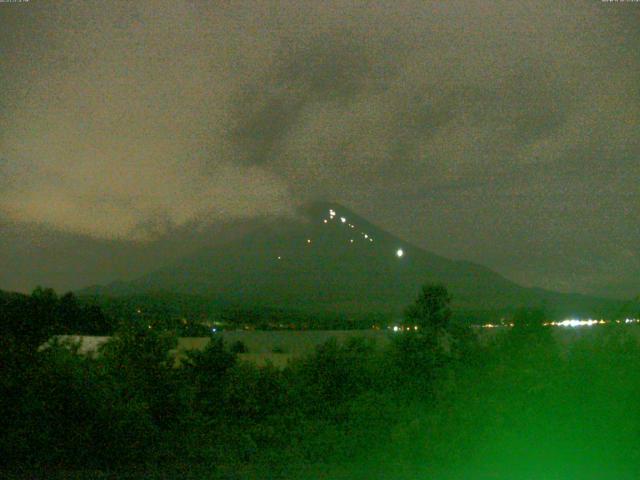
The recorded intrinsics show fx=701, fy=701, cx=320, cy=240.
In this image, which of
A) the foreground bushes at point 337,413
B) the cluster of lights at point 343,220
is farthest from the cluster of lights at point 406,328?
the cluster of lights at point 343,220

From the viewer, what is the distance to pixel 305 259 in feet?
129

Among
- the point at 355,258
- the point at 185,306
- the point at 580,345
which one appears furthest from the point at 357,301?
the point at 580,345

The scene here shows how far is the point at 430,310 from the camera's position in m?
17.1

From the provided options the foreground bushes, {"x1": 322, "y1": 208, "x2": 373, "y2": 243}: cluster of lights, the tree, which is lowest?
the foreground bushes

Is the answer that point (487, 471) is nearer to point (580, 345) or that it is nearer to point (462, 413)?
point (462, 413)

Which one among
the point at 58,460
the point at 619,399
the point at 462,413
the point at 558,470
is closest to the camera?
the point at 558,470

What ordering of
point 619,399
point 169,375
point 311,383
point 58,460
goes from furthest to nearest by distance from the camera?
point 311,383 → point 169,375 → point 58,460 → point 619,399

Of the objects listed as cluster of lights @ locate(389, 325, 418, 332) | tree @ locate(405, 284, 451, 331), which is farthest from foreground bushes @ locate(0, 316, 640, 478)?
tree @ locate(405, 284, 451, 331)

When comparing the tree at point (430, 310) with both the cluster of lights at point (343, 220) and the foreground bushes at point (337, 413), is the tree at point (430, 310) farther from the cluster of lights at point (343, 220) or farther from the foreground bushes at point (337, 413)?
the cluster of lights at point (343, 220)

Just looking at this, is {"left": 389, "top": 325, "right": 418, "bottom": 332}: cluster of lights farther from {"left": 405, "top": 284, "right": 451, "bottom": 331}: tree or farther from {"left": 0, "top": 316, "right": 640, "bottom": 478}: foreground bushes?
{"left": 0, "top": 316, "right": 640, "bottom": 478}: foreground bushes

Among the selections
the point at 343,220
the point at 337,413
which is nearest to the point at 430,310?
the point at 337,413

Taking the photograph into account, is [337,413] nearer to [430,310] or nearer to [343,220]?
[430,310]

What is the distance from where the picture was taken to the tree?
16.9m

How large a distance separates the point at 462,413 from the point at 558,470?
5.94 feet
